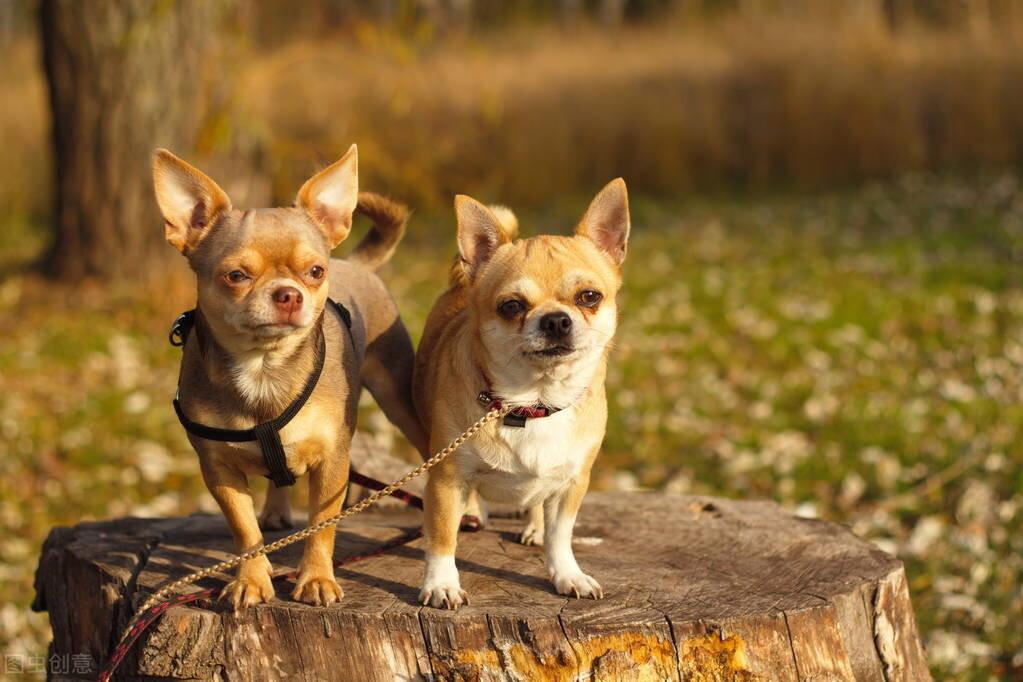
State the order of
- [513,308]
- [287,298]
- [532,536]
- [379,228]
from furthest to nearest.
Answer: [379,228] → [532,536] → [513,308] → [287,298]

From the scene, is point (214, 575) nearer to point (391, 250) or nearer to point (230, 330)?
point (230, 330)

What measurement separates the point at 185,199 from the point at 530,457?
3.53 feet

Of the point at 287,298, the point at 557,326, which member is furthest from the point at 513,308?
the point at 287,298

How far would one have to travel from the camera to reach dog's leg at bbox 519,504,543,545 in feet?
11.1

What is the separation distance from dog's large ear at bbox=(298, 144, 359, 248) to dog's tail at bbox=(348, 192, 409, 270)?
728 millimetres

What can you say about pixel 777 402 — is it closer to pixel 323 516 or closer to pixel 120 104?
pixel 323 516

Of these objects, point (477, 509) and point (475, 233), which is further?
point (477, 509)

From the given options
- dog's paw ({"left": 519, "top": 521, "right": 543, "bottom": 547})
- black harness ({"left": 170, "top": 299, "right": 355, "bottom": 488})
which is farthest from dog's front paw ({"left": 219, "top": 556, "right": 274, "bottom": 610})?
dog's paw ({"left": 519, "top": 521, "right": 543, "bottom": 547})

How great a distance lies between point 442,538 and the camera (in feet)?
9.32

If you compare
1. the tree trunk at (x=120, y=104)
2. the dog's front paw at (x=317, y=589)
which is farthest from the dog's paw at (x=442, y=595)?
the tree trunk at (x=120, y=104)

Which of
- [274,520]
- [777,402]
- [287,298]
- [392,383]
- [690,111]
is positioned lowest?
[777,402]

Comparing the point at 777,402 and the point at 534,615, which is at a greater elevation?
the point at 534,615

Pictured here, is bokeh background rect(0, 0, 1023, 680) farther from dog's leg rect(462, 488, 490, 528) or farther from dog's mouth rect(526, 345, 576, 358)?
dog's mouth rect(526, 345, 576, 358)

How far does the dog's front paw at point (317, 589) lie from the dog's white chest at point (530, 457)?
45 centimetres
